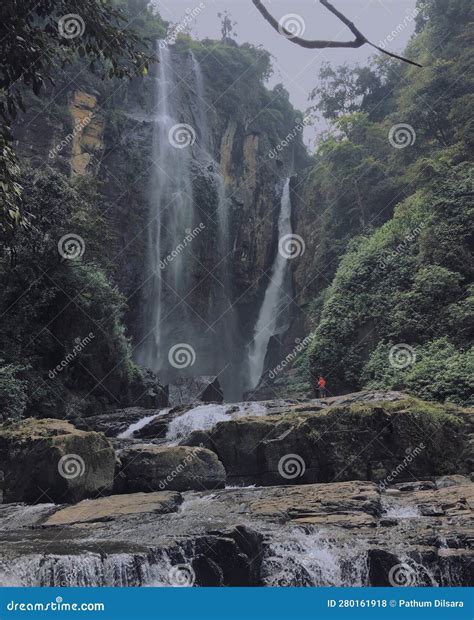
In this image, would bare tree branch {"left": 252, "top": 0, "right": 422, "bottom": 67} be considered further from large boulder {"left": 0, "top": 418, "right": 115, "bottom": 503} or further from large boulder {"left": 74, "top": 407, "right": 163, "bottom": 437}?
large boulder {"left": 74, "top": 407, "right": 163, "bottom": 437}

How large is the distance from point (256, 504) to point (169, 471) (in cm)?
232

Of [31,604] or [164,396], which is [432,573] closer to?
[31,604]

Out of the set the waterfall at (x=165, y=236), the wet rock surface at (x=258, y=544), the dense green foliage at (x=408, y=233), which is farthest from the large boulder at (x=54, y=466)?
the waterfall at (x=165, y=236)

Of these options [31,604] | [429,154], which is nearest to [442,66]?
[429,154]

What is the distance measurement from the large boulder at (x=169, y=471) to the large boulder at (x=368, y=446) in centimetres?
106

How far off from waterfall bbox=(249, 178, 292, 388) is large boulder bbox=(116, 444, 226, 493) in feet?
69.3

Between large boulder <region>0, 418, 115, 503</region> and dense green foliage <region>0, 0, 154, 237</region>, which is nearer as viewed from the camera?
dense green foliage <region>0, 0, 154, 237</region>

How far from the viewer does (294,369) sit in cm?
2319

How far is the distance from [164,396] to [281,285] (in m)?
12.6

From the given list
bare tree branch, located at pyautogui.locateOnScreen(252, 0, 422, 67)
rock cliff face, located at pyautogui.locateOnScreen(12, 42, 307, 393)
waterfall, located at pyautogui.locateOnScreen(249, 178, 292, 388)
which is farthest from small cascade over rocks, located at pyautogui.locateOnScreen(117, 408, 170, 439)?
waterfall, located at pyautogui.locateOnScreen(249, 178, 292, 388)

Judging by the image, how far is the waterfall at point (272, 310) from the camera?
104ft

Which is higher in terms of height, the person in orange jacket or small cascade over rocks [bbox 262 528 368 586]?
the person in orange jacket

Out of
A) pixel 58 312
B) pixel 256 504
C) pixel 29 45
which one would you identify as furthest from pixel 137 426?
pixel 29 45

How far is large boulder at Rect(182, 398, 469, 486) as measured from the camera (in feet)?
32.4
